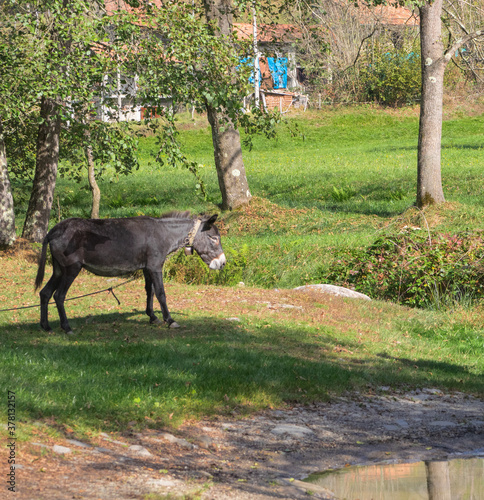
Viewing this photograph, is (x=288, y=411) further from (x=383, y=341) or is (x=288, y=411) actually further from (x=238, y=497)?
(x=383, y=341)

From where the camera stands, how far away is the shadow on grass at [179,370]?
6895 mm

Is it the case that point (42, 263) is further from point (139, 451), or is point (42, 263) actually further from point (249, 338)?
point (139, 451)

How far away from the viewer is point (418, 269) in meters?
15.1

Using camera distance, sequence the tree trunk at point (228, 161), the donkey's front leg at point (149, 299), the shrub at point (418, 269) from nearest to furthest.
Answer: the donkey's front leg at point (149, 299)
the shrub at point (418, 269)
the tree trunk at point (228, 161)

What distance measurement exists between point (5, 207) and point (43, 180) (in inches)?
86.2

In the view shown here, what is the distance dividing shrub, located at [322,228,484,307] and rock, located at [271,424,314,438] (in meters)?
8.47

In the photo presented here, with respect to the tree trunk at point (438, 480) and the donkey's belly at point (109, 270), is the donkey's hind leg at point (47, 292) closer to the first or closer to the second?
the donkey's belly at point (109, 270)

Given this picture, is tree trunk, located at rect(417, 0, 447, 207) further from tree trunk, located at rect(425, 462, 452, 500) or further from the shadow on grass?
tree trunk, located at rect(425, 462, 452, 500)

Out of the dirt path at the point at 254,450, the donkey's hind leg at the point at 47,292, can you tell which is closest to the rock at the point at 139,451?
the dirt path at the point at 254,450

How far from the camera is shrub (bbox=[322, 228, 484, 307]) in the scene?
14969mm

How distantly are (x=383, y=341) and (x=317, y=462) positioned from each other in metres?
5.45

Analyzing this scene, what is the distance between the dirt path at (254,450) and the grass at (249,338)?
14.5 inches

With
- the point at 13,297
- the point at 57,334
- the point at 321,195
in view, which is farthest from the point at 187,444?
the point at 321,195

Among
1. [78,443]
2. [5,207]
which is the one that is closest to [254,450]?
[78,443]
